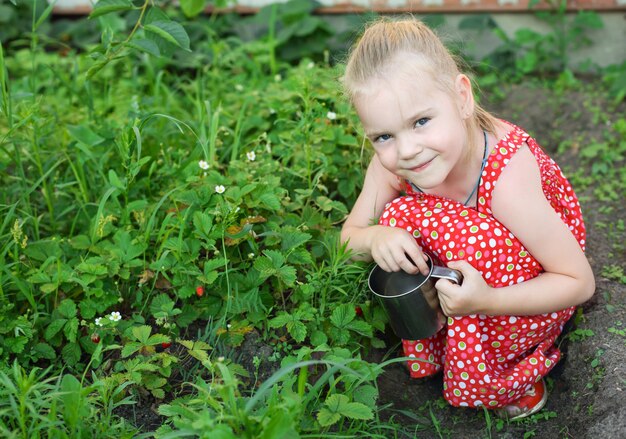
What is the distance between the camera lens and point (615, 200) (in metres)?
3.05

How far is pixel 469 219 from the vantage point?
7.17 feet

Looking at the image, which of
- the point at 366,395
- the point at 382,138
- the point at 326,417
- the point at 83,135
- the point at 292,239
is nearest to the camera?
the point at 326,417

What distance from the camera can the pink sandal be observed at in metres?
2.33

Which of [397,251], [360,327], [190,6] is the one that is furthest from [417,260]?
[190,6]

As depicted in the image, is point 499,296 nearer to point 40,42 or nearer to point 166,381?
point 166,381

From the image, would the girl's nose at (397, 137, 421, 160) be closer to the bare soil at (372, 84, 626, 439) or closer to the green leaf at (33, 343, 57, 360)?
the bare soil at (372, 84, 626, 439)

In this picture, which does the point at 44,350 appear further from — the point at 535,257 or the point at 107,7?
the point at 535,257

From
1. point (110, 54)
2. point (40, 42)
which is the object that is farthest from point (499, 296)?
point (40, 42)

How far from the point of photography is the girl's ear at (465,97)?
7.09ft

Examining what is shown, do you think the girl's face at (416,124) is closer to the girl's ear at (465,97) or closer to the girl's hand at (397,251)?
the girl's ear at (465,97)

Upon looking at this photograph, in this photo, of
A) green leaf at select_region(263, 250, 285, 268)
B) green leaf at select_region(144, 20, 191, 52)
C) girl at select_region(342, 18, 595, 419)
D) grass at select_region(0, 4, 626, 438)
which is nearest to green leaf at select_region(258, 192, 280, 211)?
grass at select_region(0, 4, 626, 438)

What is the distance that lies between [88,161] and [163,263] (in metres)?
0.80

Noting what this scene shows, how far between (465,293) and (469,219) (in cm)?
23

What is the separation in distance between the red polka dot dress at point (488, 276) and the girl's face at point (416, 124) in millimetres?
139
